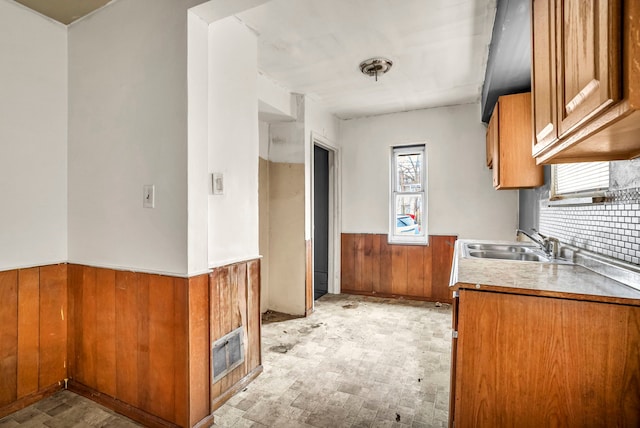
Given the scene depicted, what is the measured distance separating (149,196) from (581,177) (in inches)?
101

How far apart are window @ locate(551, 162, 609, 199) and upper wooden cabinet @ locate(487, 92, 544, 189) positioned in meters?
0.27

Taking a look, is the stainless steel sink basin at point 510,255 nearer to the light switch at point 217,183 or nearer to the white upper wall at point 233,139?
the white upper wall at point 233,139

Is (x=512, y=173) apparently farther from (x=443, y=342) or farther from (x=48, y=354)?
(x=48, y=354)

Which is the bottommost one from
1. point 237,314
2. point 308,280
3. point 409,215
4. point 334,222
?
point 308,280

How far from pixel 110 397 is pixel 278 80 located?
9.85 ft

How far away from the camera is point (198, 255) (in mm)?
1779

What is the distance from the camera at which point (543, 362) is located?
1.19 meters

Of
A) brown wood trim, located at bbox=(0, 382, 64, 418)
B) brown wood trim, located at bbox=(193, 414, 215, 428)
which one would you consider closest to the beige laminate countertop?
brown wood trim, located at bbox=(193, 414, 215, 428)

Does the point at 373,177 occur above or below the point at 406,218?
above

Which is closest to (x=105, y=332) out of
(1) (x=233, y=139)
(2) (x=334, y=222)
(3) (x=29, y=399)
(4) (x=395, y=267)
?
(3) (x=29, y=399)

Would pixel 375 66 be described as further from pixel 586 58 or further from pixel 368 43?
pixel 586 58

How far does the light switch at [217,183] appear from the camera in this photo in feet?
6.39

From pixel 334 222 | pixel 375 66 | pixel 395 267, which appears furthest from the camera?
pixel 334 222

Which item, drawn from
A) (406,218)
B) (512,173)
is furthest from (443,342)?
(406,218)
